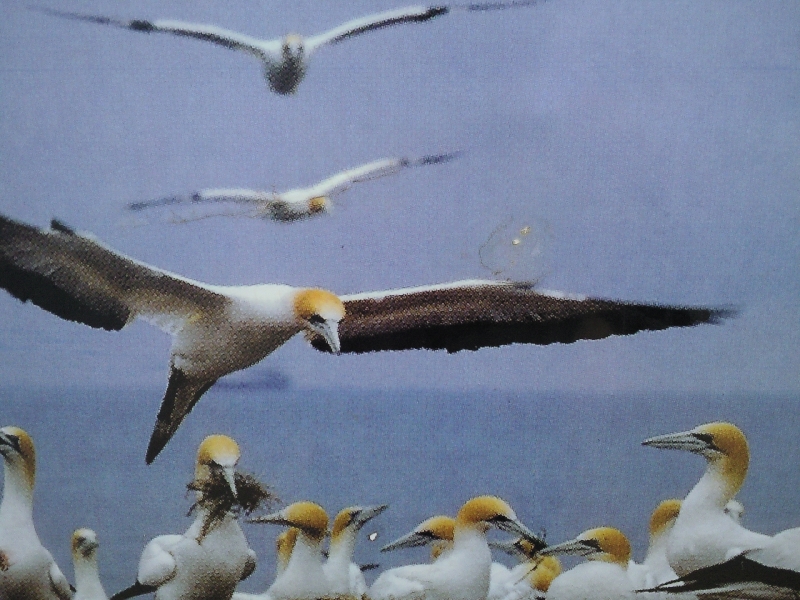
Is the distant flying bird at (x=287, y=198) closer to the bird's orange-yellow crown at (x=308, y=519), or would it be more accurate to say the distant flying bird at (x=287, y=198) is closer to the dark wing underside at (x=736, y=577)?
the bird's orange-yellow crown at (x=308, y=519)

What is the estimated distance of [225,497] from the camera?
6.73ft

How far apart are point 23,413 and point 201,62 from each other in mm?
812

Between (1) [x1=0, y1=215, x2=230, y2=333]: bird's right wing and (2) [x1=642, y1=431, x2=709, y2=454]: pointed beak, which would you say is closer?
(1) [x1=0, y1=215, x2=230, y2=333]: bird's right wing

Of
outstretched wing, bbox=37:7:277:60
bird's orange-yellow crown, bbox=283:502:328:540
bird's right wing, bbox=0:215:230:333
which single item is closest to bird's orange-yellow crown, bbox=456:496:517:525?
bird's orange-yellow crown, bbox=283:502:328:540

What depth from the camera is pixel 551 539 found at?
7.00ft

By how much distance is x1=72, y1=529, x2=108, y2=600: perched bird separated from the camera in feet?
6.83

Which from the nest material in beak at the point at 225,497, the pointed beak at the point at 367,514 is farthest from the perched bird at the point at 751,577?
the nest material in beak at the point at 225,497

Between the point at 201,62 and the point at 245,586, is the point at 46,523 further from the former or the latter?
the point at 201,62

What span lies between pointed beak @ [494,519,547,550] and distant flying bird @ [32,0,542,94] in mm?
1000

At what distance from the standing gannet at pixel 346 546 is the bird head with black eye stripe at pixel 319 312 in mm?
358

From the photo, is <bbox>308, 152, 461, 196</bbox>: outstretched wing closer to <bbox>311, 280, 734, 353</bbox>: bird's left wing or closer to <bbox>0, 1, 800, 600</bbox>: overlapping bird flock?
<bbox>0, 1, 800, 600</bbox>: overlapping bird flock

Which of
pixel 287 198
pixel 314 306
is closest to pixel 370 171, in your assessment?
pixel 287 198

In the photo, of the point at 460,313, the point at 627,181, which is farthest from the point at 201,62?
the point at 627,181

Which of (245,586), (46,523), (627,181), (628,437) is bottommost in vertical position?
(245,586)
